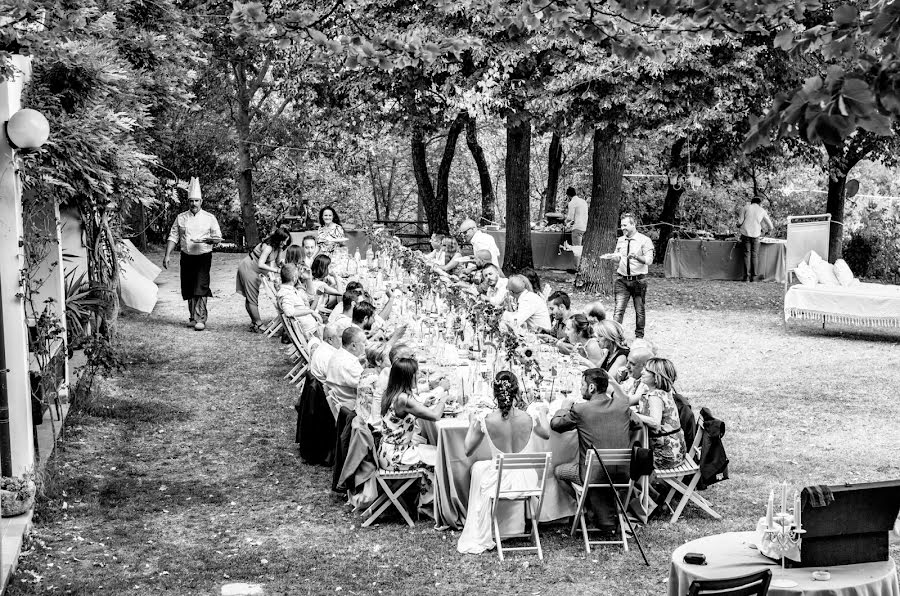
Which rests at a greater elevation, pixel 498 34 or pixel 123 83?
pixel 498 34

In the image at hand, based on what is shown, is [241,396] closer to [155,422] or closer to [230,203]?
[155,422]

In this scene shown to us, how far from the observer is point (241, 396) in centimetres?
1150

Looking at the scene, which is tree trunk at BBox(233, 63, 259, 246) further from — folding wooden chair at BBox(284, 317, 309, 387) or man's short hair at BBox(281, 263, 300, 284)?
man's short hair at BBox(281, 263, 300, 284)

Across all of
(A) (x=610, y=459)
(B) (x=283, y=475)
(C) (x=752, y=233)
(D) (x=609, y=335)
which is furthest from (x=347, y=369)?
(C) (x=752, y=233)

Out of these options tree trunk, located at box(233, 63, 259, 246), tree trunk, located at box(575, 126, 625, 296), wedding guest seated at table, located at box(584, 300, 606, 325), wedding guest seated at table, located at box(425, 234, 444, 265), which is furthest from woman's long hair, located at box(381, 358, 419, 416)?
tree trunk, located at box(233, 63, 259, 246)

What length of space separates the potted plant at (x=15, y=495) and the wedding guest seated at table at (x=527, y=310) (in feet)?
16.5

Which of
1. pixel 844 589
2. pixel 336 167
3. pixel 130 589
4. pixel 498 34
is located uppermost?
pixel 498 34

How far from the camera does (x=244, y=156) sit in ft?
80.2

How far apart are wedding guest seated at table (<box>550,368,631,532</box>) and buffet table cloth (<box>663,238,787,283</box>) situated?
50.3 feet

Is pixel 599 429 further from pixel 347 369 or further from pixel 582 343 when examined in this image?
pixel 582 343

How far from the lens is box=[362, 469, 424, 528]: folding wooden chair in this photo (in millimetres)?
7391

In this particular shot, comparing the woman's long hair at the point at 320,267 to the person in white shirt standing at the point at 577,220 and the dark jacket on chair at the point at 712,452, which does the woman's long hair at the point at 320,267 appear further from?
the person in white shirt standing at the point at 577,220

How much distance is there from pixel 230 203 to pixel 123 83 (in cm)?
1634

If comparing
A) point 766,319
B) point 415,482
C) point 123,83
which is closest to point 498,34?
point 766,319
